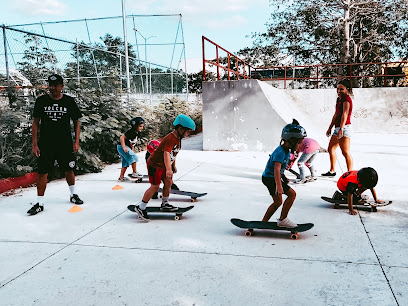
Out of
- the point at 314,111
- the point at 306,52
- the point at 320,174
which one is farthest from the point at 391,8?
the point at 320,174

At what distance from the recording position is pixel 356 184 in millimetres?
4508

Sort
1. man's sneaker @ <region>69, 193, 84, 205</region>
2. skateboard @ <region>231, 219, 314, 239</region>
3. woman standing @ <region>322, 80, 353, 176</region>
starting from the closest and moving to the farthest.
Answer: skateboard @ <region>231, 219, 314, 239</region> < man's sneaker @ <region>69, 193, 84, 205</region> < woman standing @ <region>322, 80, 353, 176</region>

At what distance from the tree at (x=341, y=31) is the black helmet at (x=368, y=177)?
25.2 m

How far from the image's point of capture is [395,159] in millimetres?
8703

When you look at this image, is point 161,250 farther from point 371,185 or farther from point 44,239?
point 371,185

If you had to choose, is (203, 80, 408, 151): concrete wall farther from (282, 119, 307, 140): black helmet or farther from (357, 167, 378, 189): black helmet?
(282, 119, 307, 140): black helmet

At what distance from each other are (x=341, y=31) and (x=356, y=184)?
95.4ft

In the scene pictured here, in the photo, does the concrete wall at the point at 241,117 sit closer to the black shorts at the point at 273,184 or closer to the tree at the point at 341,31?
the black shorts at the point at 273,184

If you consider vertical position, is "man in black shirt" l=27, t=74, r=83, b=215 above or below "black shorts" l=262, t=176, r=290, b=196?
above

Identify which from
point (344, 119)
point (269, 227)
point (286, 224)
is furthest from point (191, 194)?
point (344, 119)

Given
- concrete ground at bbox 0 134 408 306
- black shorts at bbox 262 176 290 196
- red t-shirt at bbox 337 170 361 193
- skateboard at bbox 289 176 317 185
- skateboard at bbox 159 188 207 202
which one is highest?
black shorts at bbox 262 176 290 196

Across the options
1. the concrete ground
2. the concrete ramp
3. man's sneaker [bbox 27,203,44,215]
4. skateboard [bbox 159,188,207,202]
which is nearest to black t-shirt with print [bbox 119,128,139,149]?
the concrete ground

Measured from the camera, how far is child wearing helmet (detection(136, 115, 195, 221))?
4.32m

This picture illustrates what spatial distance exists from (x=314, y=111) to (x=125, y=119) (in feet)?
36.1
